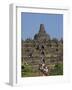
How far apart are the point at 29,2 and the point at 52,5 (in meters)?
0.16

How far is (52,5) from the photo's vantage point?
2.08 meters

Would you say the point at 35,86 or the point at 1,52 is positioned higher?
the point at 1,52

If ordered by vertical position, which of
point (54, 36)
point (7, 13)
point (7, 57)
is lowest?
point (7, 57)

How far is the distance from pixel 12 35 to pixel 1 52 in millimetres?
134

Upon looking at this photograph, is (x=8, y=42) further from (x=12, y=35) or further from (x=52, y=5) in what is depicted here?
(x=52, y=5)

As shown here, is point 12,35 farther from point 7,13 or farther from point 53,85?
point 53,85

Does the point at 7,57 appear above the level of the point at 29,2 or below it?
below

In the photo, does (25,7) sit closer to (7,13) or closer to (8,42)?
(7,13)

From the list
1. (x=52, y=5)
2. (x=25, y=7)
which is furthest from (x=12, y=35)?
(x=52, y=5)

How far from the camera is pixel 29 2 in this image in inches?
80.4
